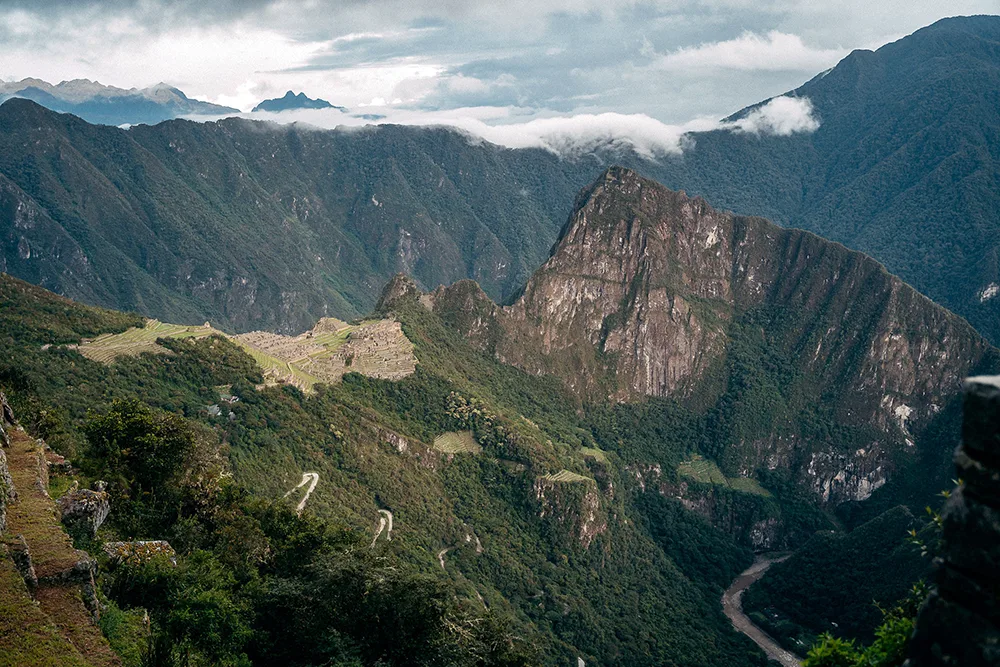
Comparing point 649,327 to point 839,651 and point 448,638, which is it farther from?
point 839,651

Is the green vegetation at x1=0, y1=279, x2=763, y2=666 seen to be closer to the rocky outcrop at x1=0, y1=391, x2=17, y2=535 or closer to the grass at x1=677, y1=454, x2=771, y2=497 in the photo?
the rocky outcrop at x1=0, y1=391, x2=17, y2=535

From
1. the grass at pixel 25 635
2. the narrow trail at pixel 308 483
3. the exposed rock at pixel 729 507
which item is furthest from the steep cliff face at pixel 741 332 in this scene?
the grass at pixel 25 635

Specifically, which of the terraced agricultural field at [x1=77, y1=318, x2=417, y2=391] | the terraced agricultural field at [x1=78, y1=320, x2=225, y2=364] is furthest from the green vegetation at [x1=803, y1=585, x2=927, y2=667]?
the terraced agricultural field at [x1=77, y1=318, x2=417, y2=391]

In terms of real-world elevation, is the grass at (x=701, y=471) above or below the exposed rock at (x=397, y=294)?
below

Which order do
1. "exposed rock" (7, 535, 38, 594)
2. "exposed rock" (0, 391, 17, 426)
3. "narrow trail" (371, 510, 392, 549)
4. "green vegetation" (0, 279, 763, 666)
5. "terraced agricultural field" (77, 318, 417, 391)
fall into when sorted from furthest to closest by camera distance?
"terraced agricultural field" (77, 318, 417, 391) → "narrow trail" (371, 510, 392, 549) → "exposed rock" (0, 391, 17, 426) → "green vegetation" (0, 279, 763, 666) → "exposed rock" (7, 535, 38, 594)

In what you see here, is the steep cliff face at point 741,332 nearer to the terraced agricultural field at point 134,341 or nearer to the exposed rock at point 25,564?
the terraced agricultural field at point 134,341

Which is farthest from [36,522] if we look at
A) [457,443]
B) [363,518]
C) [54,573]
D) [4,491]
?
[457,443]

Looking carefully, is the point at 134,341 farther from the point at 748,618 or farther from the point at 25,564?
the point at 748,618
